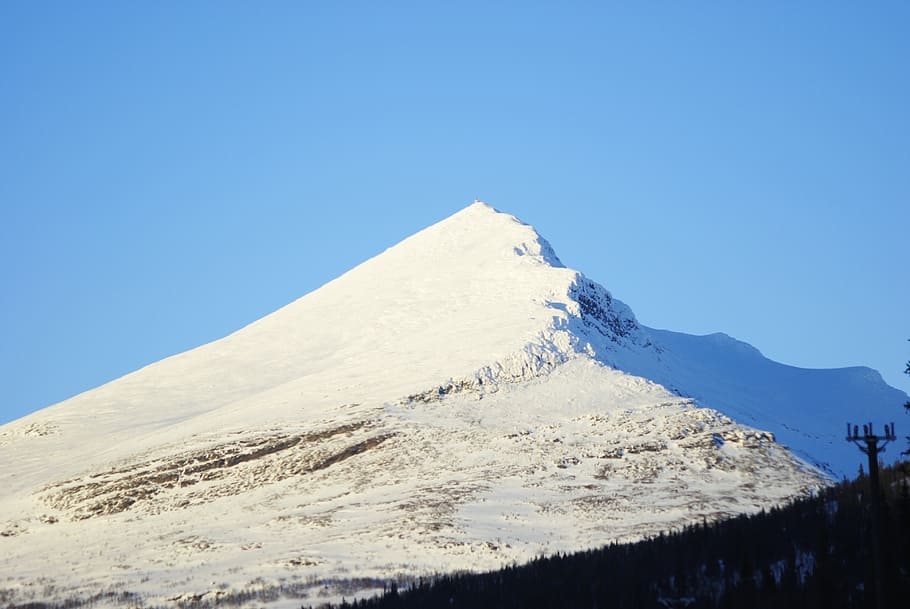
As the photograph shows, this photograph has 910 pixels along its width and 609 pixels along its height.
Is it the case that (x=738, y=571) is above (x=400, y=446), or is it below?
below

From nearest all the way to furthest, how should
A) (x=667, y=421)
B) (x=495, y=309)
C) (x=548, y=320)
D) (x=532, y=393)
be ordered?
(x=667, y=421)
(x=532, y=393)
(x=548, y=320)
(x=495, y=309)

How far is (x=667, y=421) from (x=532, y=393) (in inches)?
567

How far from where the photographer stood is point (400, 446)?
362 ft

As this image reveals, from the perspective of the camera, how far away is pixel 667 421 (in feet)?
379

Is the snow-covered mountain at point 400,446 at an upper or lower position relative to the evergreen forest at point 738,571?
upper

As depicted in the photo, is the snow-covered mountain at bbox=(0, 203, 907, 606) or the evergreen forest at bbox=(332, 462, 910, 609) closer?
the evergreen forest at bbox=(332, 462, 910, 609)

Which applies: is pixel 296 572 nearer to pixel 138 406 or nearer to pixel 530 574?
pixel 530 574

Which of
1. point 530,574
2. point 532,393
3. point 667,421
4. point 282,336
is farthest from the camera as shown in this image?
point 282,336

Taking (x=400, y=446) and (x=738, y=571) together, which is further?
(x=400, y=446)

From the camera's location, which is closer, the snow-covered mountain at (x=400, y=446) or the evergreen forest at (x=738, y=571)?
the evergreen forest at (x=738, y=571)

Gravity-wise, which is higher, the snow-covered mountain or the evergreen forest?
the snow-covered mountain

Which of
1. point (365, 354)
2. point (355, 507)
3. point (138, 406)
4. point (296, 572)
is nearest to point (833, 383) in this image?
point (365, 354)

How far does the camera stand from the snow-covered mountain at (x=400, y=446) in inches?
3339

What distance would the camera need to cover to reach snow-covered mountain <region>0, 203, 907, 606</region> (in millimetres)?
84812
